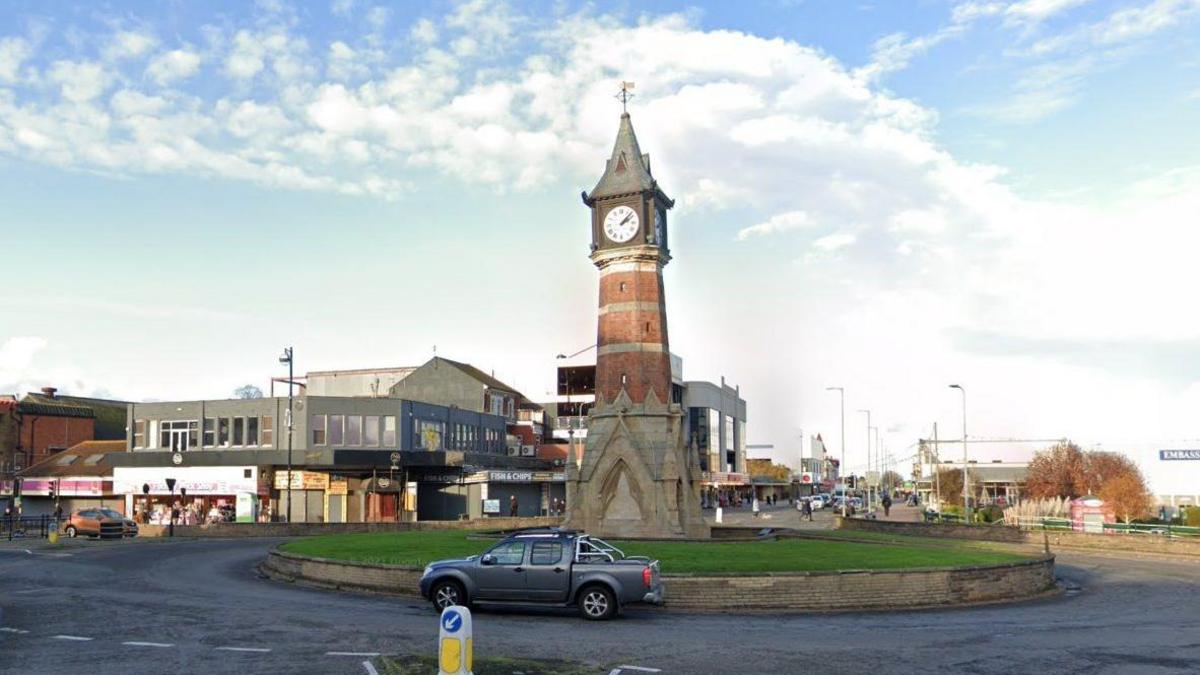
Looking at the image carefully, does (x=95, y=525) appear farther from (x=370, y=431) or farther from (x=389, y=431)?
(x=389, y=431)

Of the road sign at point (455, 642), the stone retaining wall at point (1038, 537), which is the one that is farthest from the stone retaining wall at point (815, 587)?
the stone retaining wall at point (1038, 537)

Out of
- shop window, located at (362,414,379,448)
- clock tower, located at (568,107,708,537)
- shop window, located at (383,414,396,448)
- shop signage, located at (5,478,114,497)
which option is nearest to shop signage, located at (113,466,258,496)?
shop signage, located at (5,478,114,497)

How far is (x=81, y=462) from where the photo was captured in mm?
76688

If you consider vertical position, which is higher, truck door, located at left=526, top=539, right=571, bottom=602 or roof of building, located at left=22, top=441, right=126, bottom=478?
roof of building, located at left=22, top=441, right=126, bottom=478

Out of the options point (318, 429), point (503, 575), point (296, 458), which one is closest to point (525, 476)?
point (318, 429)

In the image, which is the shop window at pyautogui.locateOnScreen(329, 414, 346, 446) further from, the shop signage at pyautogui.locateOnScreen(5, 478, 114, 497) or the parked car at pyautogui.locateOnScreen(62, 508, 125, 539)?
the parked car at pyautogui.locateOnScreen(62, 508, 125, 539)

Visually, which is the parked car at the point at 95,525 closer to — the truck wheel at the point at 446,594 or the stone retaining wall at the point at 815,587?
the stone retaining wall at the point at 815,587

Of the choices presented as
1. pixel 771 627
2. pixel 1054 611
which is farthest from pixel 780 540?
pixel 771 627

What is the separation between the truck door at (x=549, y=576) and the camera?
2064 centimetres

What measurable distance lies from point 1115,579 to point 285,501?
52026 millimetres

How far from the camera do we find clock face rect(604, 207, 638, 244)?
43.4 m

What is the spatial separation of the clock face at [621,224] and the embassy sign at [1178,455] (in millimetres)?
74754

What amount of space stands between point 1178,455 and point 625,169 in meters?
74.8

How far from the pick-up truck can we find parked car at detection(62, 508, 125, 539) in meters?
33.3
